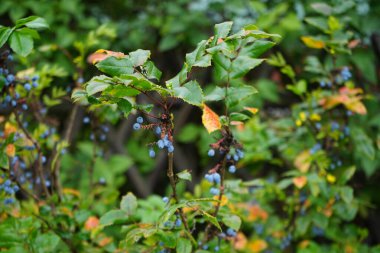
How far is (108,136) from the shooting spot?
9.12 ft

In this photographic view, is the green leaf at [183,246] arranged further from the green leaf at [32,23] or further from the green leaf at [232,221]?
the green leaf at [32,23]

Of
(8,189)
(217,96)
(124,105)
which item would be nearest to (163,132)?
(124,105)

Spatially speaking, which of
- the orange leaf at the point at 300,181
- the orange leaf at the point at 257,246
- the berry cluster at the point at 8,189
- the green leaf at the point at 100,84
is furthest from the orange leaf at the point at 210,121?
the orange leaf at the point at 257,246

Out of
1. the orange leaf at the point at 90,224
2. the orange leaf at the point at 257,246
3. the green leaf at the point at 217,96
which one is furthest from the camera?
the orange leaf at the point at 257,246

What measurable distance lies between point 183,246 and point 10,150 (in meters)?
0.52

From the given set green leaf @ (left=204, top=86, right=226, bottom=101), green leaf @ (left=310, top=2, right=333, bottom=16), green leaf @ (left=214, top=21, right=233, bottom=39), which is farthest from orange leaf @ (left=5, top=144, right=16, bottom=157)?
green leaf @ (left=310, top=2, right=333, bottom=16)

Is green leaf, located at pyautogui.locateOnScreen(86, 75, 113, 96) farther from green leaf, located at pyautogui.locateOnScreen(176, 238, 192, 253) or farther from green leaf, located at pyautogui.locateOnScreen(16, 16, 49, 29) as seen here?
green leaf, located at pyautogui.locateOnScreen(176, 238, 192, 253)

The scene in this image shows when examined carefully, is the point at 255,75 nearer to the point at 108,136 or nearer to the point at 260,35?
the point at 108,136

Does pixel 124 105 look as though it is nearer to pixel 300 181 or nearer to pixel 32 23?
pixel 32 23

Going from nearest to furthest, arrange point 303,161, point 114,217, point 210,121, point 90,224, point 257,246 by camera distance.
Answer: point 210,121, point 114,217, point 90,224, point 303,161, point 257,246

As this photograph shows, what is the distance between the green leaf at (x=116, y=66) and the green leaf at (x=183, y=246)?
425 mm

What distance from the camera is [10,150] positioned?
49.5 inches

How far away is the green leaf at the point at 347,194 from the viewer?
166 cm

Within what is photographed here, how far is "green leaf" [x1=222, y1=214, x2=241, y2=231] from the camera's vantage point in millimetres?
1186
